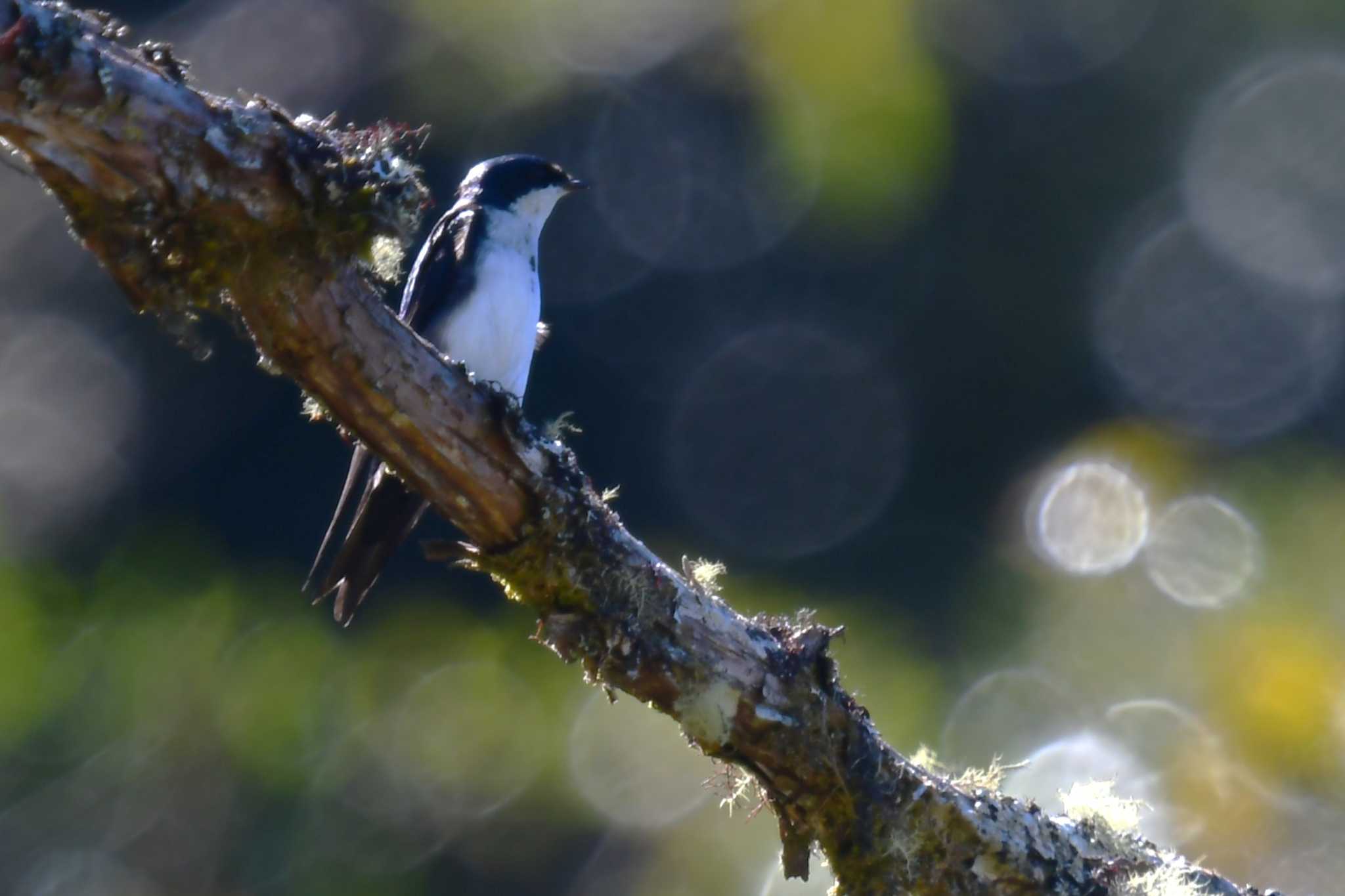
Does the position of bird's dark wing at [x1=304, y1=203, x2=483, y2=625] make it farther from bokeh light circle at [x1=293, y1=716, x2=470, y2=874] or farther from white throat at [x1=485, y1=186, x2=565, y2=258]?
white throat at [x1=485, y1=186, x2=565, y2=258]

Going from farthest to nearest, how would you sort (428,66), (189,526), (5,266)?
(5,266) → (428,66) → (189,526)

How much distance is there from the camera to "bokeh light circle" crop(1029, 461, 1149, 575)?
3299 mm

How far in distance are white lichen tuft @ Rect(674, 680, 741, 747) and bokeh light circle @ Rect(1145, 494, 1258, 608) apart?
4.58 feet

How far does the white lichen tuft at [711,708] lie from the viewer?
2062mm

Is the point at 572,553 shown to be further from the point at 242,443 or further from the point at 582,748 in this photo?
the point at 242,443

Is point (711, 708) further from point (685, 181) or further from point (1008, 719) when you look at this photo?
point (685, 181)

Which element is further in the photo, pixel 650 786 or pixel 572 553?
pixel 650 786

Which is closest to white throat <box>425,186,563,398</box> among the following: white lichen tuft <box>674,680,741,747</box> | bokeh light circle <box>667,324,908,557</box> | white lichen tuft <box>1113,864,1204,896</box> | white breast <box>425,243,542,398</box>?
white breast <box>425,243,542,398</box>

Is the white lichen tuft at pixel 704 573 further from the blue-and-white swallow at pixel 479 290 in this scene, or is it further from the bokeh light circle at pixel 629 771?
the bokeh light circle at pixel 629 771

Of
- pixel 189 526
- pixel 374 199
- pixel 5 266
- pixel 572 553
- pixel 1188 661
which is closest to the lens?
pixel 374 199

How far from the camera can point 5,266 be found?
4352 mm

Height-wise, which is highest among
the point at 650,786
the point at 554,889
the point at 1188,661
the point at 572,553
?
the point at 572,553

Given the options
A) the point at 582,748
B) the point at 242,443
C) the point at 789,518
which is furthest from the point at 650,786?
the point at 242,443

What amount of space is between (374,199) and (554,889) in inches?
80.1
